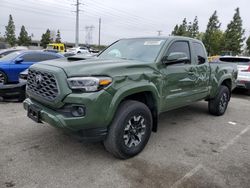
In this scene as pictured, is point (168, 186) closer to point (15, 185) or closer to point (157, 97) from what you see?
point (157, 97)

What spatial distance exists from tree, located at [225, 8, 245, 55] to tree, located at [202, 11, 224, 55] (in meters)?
1.63

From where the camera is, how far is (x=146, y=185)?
8.44 feet

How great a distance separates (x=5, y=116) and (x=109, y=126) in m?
3.25

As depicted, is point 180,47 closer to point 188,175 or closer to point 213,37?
point 188,175

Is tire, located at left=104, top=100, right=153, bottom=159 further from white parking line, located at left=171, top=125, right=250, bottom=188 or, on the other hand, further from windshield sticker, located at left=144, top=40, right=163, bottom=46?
windshield sticker, located at left=144, top=40, right=163, bottom=46

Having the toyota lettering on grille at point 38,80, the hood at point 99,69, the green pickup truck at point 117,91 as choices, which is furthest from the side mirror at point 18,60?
the hood at point 99,69

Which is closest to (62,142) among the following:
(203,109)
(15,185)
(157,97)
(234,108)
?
(15,185)

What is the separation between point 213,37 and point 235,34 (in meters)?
3.50

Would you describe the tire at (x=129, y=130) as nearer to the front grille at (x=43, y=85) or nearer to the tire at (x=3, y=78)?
the front grille at (x=43, y=85)

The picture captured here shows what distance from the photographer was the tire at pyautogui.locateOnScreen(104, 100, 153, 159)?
2.86 meters

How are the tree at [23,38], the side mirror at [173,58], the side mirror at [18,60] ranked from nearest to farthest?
1. the side mirror at [173,58]
2. the side mirror at [18,60]
3. the tree at [23,38]

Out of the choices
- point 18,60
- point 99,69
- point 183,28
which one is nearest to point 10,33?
point 183,28

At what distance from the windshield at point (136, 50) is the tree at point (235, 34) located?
119ft

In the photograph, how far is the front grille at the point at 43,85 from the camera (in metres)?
2.71
